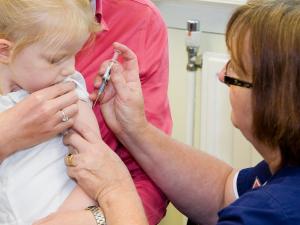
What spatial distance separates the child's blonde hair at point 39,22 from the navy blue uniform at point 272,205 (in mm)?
546

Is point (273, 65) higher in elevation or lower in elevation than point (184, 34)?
higher

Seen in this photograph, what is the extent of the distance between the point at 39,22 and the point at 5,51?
0.38 ft

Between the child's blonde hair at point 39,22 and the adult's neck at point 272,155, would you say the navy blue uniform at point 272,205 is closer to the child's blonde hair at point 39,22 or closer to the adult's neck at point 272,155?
the adult's neck at point 272,155

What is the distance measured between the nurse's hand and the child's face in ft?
0.11

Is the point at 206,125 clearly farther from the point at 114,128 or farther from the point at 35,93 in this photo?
the point at 35,93

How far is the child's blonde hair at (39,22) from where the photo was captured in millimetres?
1178

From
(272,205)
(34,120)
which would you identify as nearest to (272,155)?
(272,205)

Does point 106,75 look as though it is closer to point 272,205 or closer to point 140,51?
point 140,51

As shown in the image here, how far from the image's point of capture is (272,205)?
107 cm

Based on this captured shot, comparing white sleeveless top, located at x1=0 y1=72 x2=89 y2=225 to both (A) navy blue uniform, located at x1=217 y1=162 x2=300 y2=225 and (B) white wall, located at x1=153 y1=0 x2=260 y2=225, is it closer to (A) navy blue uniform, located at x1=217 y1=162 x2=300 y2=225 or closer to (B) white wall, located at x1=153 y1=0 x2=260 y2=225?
(A) navy blue uniform, located at x1=217 y1=162 x2=300 y2=225

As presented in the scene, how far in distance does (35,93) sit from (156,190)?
20.2 inches

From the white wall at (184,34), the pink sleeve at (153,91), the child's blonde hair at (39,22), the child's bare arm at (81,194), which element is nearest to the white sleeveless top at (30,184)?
the child's bare arm at (81,194)

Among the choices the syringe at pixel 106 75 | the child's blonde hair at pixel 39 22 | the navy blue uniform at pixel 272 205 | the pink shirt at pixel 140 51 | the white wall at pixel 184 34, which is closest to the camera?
the navy blue uniform at pixel 272 205

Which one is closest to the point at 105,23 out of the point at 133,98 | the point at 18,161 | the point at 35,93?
the point at 133,98
